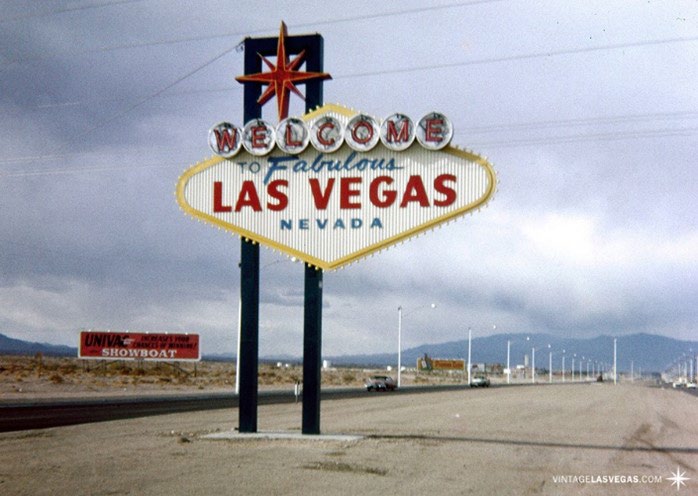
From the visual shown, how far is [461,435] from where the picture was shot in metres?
24.4

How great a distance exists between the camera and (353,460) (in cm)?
1736

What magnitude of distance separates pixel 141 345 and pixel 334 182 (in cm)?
6492

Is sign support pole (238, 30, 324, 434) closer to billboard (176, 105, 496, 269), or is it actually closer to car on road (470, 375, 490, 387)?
billboard (176, 105, 496, 269)

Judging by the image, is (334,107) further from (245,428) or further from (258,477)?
(258,477)

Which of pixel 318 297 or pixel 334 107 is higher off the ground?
pixel 334 107

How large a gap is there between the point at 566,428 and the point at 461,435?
6.00 meters

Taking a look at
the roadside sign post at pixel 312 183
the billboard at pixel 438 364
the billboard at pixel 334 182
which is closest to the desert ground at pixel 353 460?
the roadside sign post at pixel 312 183

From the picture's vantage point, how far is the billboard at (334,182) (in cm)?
2016

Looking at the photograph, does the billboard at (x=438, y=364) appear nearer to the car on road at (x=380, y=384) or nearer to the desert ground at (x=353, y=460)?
the car on road at (x=380, y=384)

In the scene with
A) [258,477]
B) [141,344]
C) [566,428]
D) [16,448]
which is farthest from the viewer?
[141,344]

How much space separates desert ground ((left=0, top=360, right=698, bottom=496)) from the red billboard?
52.6 metres

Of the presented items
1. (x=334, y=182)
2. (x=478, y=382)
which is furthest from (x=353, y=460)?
(x=478, y=382)

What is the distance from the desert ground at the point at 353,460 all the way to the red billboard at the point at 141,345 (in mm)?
52556

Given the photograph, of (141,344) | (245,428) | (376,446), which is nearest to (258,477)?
(376,446)
